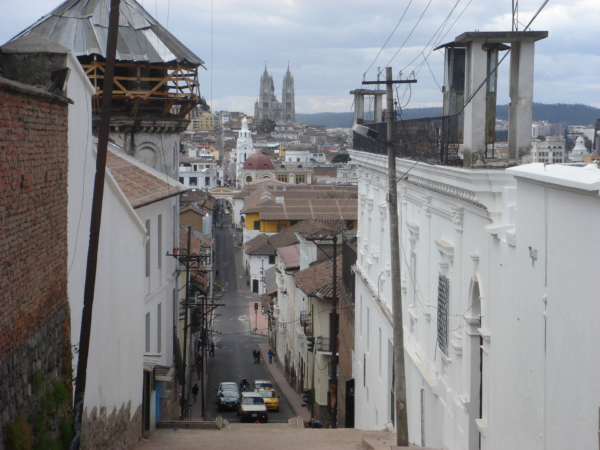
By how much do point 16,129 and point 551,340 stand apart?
221 inches

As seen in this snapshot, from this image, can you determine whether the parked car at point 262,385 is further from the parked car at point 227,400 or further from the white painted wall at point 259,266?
the white painted wall at point 259,266

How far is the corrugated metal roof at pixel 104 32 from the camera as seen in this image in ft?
77.9

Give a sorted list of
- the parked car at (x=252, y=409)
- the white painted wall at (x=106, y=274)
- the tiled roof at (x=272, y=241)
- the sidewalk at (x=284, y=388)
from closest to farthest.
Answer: the white painted wall at (x=106, y=274) → the parked car at (x=252, y=409) → the sidewalk at (x=284, y=388) → the tiled roof at (x=272, y=241)

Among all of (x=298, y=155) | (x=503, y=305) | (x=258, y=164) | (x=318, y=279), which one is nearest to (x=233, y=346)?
(x=318, y=279)

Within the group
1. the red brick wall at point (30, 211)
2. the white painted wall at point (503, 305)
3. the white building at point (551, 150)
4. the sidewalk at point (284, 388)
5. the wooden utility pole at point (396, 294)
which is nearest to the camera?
the white painted wall at point (503, 305)

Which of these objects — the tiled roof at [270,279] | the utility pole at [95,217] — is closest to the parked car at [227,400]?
the tiled roof at [270,279]

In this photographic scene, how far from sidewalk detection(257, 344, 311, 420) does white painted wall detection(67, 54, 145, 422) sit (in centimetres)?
2048

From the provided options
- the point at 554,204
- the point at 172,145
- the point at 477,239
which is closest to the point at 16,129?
the point at 554,204

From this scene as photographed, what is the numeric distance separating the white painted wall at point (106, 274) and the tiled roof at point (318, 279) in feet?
51.8

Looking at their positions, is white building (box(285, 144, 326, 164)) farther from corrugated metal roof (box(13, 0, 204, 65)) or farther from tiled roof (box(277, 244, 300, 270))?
corrugated metal roof (box(13, 0, 204, 65))

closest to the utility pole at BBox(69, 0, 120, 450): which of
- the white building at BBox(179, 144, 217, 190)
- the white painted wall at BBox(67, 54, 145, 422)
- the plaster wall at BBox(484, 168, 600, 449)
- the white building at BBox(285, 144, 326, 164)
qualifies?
the white painted wall at BBox(67, 54, 145, 422)

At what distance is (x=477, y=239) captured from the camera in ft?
34.4

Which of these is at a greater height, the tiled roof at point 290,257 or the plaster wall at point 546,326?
the plaster wall at point 546,326

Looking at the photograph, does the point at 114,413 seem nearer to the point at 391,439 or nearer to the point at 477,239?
the point at 391,439
